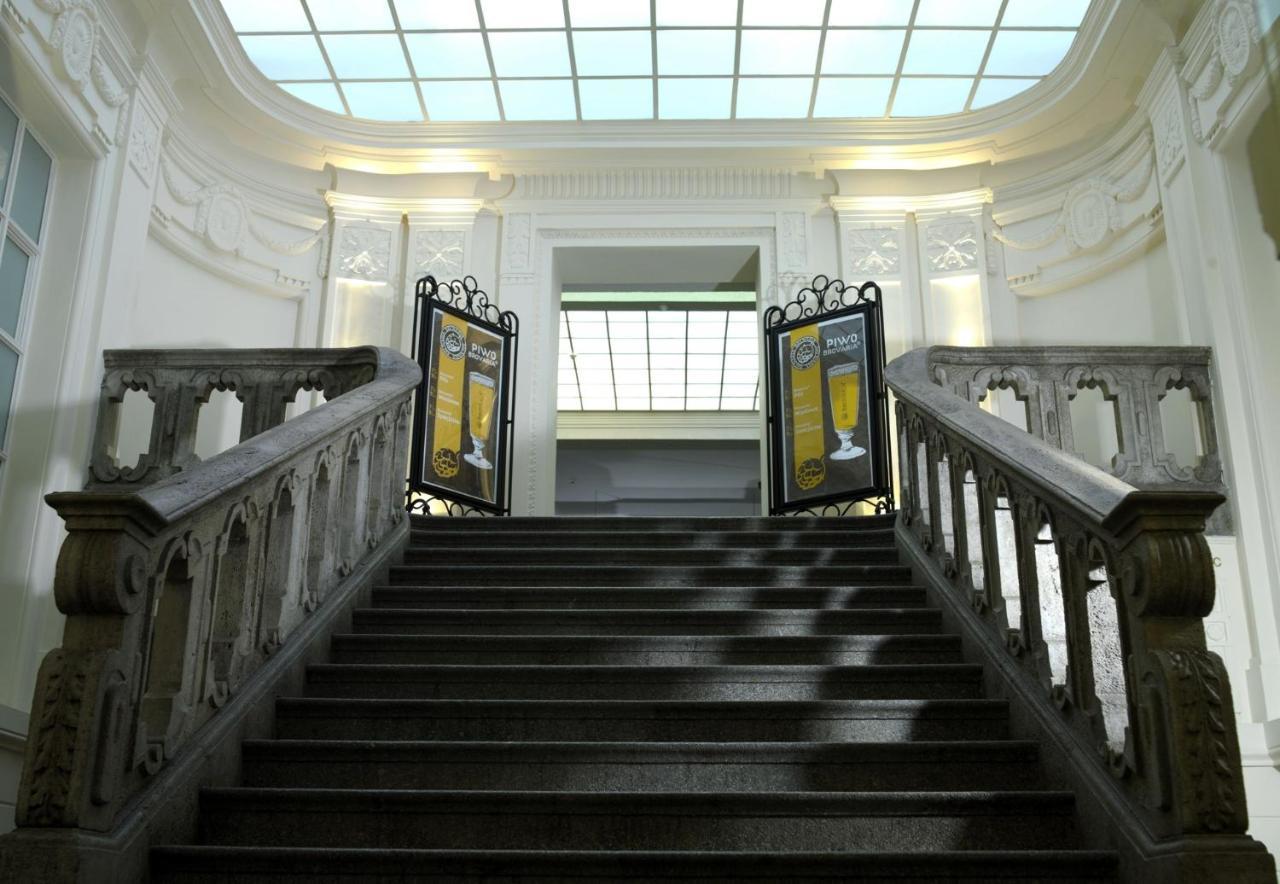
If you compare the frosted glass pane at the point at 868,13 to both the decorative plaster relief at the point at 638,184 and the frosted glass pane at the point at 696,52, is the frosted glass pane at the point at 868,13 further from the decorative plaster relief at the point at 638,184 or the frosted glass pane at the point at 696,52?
the decorative plaster relief at the point at 638,184

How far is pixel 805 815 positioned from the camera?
3514 mm

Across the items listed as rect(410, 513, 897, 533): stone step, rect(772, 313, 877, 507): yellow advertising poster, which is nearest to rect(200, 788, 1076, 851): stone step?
rect(410, 513, 897, 533): stone step

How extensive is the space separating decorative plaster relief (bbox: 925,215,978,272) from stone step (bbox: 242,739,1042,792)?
24.2ft

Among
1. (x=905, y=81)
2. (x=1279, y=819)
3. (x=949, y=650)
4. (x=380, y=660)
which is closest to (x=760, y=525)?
(x=949, y=650)

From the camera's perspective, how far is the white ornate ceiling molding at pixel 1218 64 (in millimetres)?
7375

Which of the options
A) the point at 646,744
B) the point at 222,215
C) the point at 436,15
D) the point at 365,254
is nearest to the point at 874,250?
the point at 436,15

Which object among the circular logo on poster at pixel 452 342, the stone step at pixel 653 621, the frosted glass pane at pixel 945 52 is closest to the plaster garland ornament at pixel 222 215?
the circular logo on poster at pixel 452 342

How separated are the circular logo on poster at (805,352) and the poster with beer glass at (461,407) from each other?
235cm

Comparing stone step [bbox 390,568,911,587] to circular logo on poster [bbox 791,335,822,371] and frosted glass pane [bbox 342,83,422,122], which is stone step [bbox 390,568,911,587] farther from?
frosted glass pane [bbox 342,83,422,122]

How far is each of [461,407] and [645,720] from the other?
583 cm

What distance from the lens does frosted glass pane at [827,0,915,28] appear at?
376 inches

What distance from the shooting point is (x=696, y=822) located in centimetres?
350

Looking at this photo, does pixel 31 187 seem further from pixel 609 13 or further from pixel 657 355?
pixel 657 355

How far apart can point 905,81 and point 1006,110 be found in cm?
88
